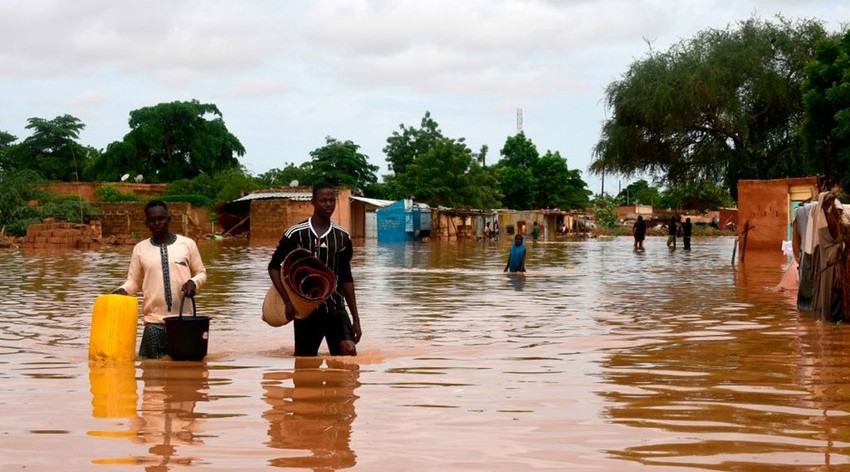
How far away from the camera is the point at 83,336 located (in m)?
11.0

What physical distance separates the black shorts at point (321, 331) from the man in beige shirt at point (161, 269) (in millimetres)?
850

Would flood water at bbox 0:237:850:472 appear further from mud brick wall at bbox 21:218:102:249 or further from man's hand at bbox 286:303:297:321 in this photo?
mud brick wall at bbox 21:218:102:249

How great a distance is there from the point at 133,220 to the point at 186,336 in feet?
150

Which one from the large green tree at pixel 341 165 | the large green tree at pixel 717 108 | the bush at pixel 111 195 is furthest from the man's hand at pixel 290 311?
the large green tree at pixel 341 165

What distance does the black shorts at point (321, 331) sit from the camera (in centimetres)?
823

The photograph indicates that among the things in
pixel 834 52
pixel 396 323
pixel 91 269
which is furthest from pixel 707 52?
pixel 396 323

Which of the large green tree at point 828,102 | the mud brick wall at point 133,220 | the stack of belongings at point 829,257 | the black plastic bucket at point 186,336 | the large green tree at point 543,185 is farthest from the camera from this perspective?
the large green tree at point 543,185

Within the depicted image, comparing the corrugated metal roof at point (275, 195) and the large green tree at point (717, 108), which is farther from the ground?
the large green tree at point (717, 108)

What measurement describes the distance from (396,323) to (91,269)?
13450 millimetres

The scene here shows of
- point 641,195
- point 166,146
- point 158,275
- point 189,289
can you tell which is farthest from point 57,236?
point 641,195

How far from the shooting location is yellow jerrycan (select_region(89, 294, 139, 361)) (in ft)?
26.3

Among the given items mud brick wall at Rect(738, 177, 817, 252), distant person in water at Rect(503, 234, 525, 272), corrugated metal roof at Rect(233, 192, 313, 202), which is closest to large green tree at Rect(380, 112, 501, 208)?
corrugated metal roof at Rect(233, 192, 313, 202)

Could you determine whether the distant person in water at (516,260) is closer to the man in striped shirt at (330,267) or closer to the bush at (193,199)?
the man in striped shirt at (330,267)

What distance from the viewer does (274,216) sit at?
5444cm
